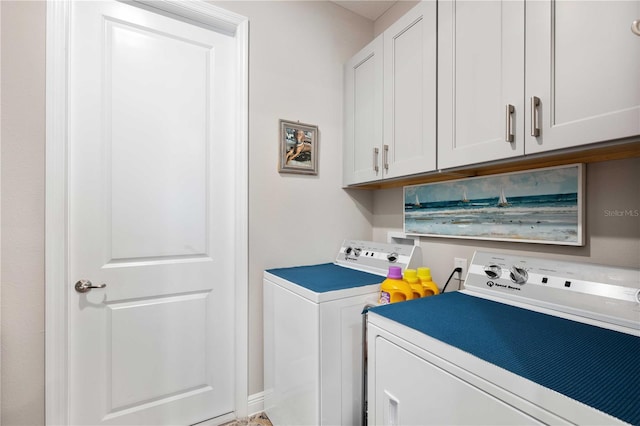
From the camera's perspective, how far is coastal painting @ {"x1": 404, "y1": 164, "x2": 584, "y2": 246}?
46.9 inches

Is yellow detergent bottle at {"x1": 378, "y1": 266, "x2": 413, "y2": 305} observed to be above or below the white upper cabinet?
below

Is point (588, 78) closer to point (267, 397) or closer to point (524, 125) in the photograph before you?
point (524, 125)

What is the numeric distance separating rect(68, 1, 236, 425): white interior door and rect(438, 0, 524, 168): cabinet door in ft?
4.02

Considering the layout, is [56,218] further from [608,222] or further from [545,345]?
[608,222]

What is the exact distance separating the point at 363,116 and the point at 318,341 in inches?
55.2

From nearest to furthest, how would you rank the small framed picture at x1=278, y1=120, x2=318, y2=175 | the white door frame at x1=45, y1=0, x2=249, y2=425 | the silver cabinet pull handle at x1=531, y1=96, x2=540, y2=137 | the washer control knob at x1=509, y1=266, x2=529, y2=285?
the silver cabinet pull handle at x1=531, y1=96, x2=540, y2=137
the washer control knob at x1=509, y1=266, x2=529, y2=285
the white door frame at x1=45, y1=0, x2=249, y2=425
the small framed picture at x1=278, y1=120, x2=318, y2=175

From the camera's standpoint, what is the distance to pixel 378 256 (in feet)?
5.76

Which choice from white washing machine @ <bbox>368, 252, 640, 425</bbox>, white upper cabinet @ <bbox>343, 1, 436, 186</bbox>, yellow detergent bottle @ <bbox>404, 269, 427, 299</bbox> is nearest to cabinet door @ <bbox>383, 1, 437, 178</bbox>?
white upper cabinet @ <bbox>343, 1, 436, 186</bbox>

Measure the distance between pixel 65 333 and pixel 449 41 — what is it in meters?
2.27

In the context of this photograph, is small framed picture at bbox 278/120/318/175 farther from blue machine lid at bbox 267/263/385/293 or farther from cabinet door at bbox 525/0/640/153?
cabinet door at bbox 525/0/640/153

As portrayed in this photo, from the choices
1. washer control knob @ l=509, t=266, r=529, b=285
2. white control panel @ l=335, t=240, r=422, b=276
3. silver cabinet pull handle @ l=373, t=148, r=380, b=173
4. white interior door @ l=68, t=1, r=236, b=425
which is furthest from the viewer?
silver cabinet pull handle @ l=373, t=148, r=380, b=173

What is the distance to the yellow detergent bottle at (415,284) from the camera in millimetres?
1370

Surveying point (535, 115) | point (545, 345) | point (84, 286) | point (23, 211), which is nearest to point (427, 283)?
point (545, 345)

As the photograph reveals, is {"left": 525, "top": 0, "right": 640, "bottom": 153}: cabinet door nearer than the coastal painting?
Yes
